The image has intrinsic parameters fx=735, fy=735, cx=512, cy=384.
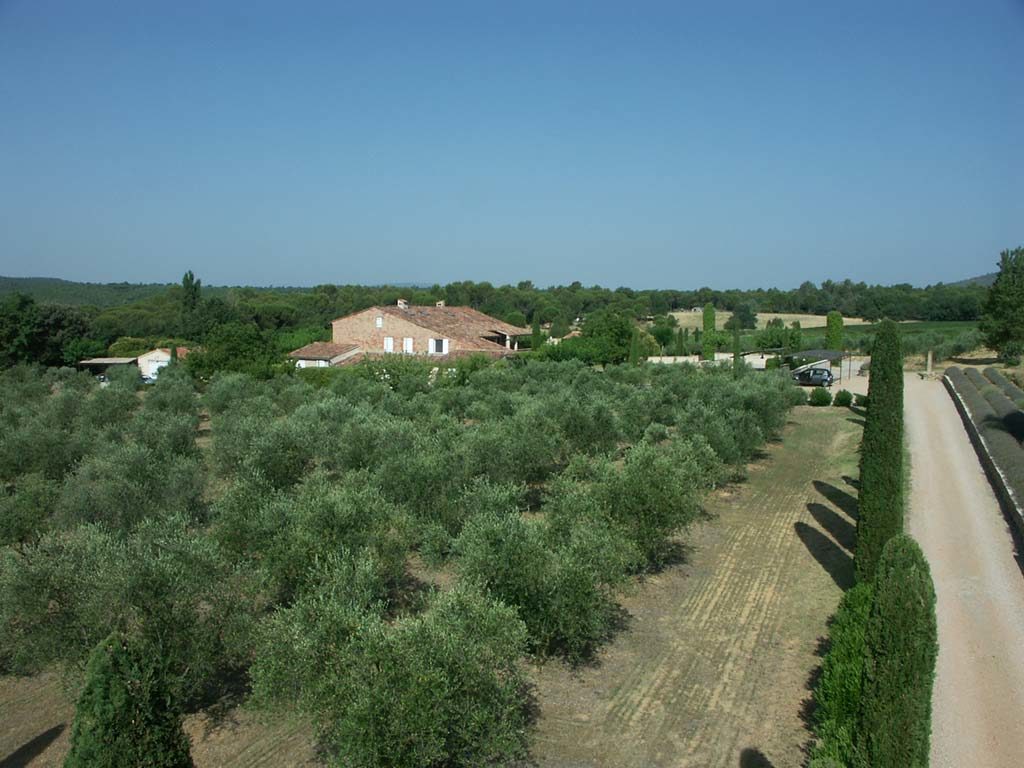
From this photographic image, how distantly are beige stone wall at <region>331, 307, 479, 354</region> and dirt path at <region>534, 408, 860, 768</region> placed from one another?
113ft

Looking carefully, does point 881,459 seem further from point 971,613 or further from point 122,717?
point 122,717

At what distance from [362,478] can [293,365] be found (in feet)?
96.0

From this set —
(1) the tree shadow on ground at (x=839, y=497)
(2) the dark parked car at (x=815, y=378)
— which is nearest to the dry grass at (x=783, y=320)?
(2) the dark parked car at (x=815, y=378)

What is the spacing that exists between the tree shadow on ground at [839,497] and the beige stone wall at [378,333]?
102 feet

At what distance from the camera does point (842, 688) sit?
9.98 metres

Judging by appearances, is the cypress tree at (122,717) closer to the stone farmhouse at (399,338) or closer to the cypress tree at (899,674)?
the cypress tree at (899,674)

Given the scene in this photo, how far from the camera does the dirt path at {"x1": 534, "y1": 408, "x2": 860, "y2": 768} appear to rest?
32.2 ft

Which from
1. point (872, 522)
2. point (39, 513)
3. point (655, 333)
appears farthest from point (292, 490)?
point (655, 333)

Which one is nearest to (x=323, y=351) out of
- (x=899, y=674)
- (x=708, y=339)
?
(x=708, y=339)

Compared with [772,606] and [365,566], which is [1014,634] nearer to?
[772,606]

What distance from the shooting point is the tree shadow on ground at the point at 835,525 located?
58.7ft

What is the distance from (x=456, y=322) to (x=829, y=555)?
42.2m

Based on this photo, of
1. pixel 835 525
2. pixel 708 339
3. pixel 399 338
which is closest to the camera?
pixel 835 525

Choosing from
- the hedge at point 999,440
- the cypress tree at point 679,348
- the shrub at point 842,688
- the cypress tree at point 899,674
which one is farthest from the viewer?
the cypress tree at point 679,348
